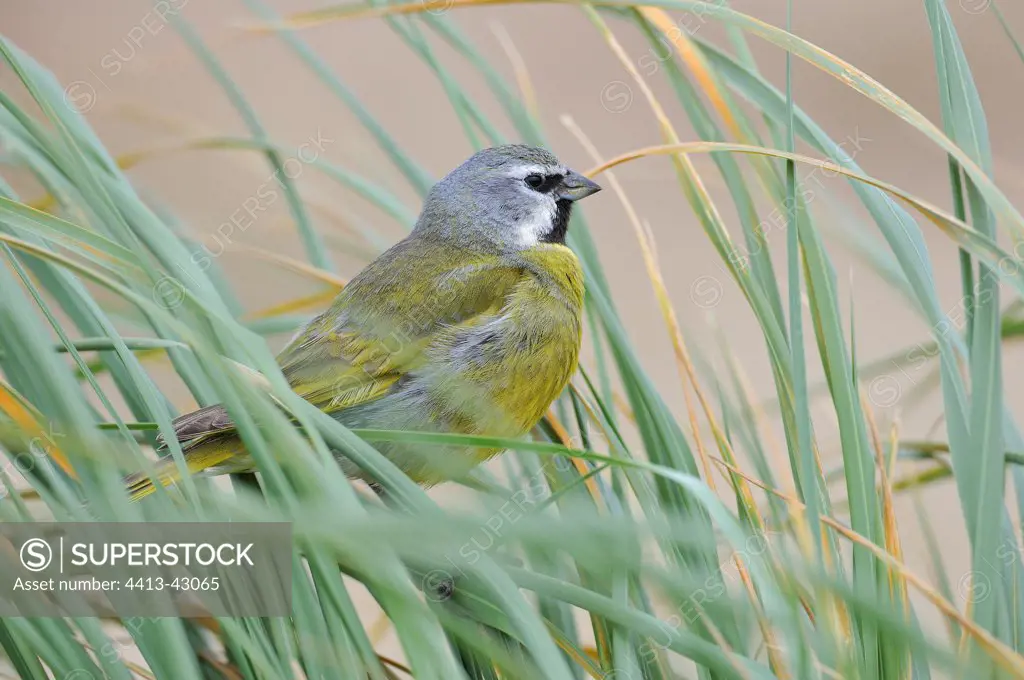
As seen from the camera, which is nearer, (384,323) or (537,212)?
(384,323)

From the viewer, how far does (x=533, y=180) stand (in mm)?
2270

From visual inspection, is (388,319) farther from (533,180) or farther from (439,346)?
(533,180)

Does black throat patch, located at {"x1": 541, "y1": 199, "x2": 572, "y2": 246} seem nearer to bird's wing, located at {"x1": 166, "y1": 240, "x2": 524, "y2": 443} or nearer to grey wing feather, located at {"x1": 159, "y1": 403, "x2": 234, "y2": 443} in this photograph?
bird's wing, located at {"x1": 166, "y1": 240, "x2": 524, "y2": 443}

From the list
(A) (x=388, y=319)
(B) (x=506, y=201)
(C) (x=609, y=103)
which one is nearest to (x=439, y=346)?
(A) (x=388, y=319)

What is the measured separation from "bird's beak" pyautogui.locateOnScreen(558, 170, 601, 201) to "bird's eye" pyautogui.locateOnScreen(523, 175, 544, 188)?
0.14 ft

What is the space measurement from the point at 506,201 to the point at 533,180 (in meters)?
0.07

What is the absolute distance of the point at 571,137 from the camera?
5359mm

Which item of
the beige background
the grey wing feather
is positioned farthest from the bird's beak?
the beige background

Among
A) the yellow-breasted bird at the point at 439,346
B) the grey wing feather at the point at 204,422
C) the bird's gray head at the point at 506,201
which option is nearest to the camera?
the grey wing feather at the point at 204,422

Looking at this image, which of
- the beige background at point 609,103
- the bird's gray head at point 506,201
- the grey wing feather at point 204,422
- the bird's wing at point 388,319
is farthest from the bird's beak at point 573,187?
the beige background at point 609,103

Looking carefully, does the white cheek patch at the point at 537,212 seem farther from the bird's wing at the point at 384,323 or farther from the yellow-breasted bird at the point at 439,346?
the bird's wing at the point at 384,323

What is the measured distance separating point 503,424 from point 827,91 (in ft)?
12.5

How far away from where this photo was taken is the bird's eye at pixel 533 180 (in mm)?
2262

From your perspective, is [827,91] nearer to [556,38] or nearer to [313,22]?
[556,38]
